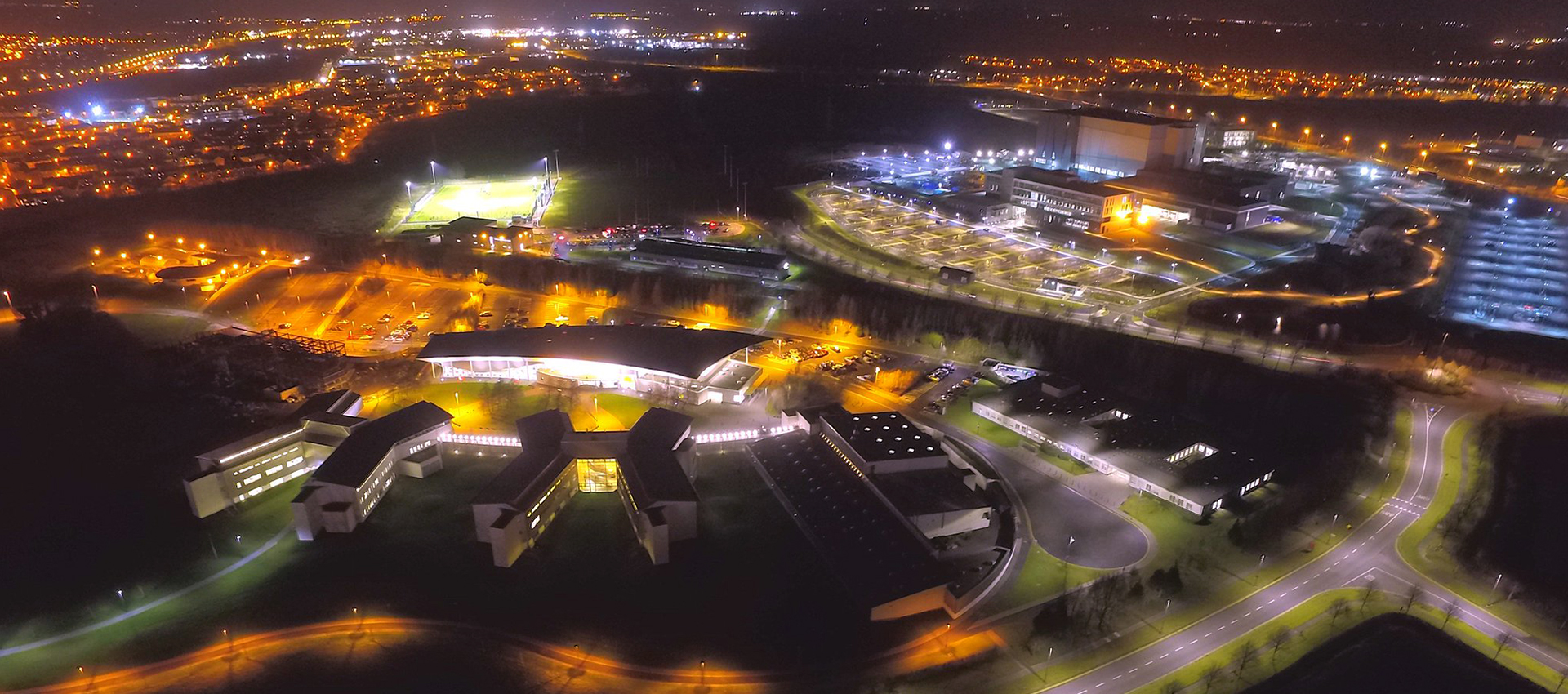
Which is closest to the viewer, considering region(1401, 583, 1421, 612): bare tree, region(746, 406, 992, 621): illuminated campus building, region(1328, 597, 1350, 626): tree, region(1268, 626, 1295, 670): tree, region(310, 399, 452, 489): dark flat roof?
region(1268, 626, 1295, 670): tree

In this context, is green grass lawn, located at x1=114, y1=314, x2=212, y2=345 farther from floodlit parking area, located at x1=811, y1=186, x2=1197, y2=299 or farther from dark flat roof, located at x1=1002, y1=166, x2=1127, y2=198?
dark flat roof, located at x1=1002, y1=166, x2=1127, y2=198

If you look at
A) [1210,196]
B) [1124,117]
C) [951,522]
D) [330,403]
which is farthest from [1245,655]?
[1124,117]

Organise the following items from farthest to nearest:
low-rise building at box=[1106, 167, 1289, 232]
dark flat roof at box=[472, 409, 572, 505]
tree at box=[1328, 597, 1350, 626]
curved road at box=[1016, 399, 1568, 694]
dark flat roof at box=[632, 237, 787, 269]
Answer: low-rise building at box=[1106, 167, 1289, 232], dark flat roof at box=[632, 237, 787, 269], dark flat roof at box=[472, 409, 572, 505], tree at box=[1328, 597, 1350, 626], curved road at box=[1016, 399, 1568, 694]

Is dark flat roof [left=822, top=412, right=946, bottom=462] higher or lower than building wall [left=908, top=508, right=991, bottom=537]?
higher

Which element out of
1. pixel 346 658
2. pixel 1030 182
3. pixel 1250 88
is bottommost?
pixel 346 658

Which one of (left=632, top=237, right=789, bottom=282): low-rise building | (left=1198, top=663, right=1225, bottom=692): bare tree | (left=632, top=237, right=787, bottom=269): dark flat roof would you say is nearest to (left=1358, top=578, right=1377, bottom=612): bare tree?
(left=1198, top=663, right=1225, bottom=692): bare tree

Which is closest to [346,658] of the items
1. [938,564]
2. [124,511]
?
[124,511]

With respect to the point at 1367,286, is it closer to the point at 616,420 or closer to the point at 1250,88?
the point at 616,420
